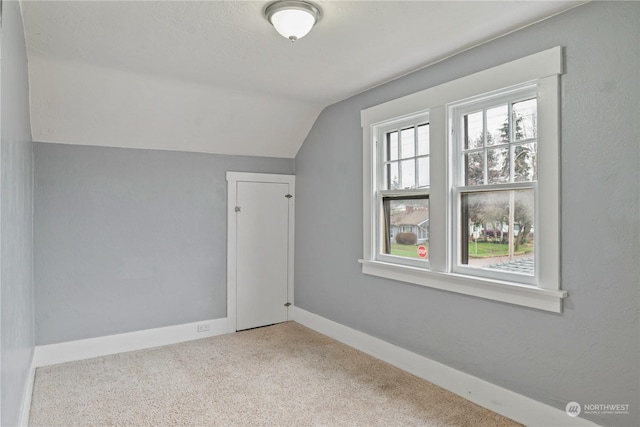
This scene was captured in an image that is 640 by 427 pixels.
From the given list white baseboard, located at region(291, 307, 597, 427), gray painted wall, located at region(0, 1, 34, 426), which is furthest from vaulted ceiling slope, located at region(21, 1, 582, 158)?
white baseboard, located at region(291, 307, 597, 427)

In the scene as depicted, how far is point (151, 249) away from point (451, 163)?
9.47 feet

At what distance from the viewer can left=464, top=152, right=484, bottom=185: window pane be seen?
281cm

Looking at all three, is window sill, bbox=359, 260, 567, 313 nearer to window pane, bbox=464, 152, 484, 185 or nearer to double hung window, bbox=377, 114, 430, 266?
double hung window, bbox=377, 114, 430, 266

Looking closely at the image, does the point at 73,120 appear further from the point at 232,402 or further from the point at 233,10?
the point at 232,402

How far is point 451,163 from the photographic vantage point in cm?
296

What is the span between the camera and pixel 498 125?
2711 millimetres

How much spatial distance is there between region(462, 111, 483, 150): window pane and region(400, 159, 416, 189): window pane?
1.66 ft

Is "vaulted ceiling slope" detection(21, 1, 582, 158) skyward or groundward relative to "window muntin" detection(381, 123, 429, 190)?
skyward

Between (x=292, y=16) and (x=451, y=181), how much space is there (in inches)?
62.3

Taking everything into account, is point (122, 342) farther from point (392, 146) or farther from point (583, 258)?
point (583, 258)

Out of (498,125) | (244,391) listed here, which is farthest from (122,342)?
(498,125)

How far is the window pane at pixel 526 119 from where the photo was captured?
2512 millimetres

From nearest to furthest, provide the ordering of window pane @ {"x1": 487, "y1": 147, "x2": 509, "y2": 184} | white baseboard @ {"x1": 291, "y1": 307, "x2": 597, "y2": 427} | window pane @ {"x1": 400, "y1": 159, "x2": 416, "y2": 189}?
1. white baseboard @ {"x1": 291, "y1": 307, "x2": 597, "y2": 427}
2. window pane @ {"x1": 487, "y1": 147, "x2": 509, "y2": 184}
3. window pane @ {"x1": 400, "y1": 159, "x2": 416, "y2": 189}

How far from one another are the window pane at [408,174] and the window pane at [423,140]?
0.35 ft
